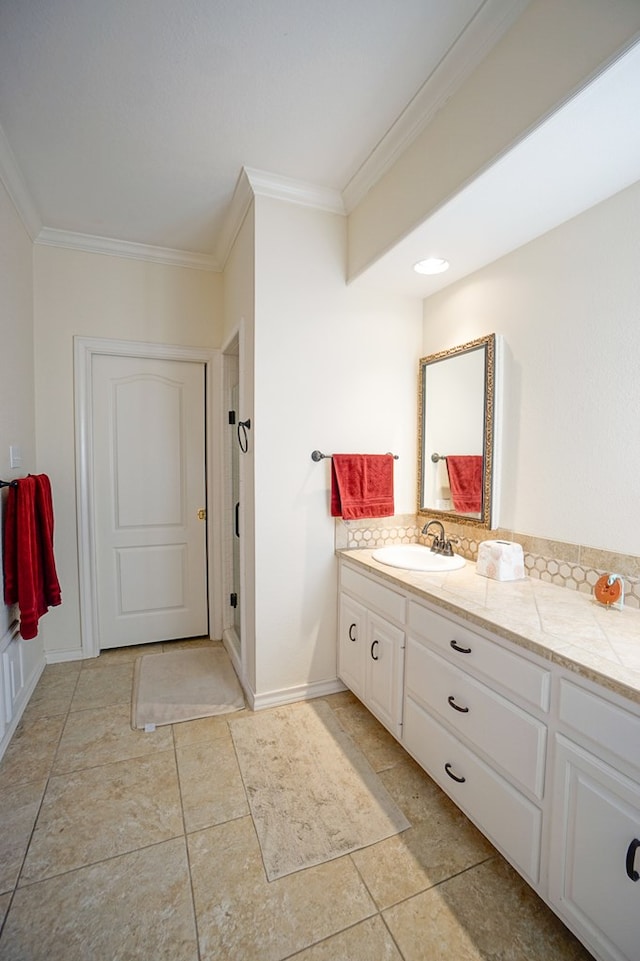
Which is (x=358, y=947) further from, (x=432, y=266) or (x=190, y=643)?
(x=432, y=266)

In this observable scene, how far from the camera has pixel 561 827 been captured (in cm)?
109

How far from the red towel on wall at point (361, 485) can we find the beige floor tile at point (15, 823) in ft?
5.61

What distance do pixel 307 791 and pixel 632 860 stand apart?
1.12m

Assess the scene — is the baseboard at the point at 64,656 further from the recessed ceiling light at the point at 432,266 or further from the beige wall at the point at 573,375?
the recessed ceiling light at the point at 432,266

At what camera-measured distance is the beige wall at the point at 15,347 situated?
1961 millimetres

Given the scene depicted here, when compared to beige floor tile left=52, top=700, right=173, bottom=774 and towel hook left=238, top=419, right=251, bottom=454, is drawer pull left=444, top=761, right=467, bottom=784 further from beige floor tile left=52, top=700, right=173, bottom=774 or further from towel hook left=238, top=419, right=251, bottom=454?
towel hook left=238, top=419, right=251, bottom=454

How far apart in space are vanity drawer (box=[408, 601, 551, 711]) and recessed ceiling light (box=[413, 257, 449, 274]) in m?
1.60

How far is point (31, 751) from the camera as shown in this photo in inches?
73.4

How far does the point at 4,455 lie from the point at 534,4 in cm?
259

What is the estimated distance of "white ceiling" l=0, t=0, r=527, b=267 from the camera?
1.29 m

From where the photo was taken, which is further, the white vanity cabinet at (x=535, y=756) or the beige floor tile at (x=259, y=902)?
the beige floor tile at (x=259, y=902)

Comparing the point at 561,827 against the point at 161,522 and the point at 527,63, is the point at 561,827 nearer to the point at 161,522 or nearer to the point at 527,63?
the point at 527,63

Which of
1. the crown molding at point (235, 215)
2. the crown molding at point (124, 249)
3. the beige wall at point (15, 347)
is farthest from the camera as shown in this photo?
the crown molding at point (124, 249)

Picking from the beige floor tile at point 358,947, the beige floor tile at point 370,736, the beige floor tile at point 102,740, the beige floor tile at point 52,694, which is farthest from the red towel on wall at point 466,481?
the beige floor tile at point 52,694
